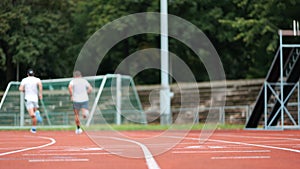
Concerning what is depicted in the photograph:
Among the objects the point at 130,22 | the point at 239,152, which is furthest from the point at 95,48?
the point at 239,152

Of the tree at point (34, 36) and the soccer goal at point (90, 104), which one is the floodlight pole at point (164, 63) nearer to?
the soccer goal at point (90, 104)

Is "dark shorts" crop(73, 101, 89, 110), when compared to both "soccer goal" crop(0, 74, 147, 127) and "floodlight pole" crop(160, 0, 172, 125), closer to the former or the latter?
"soccer goal" crop(0, 74, 147, 127)

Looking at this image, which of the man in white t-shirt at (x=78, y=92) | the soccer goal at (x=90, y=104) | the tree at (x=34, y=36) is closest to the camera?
the man in white t-shirt at (x=78, y=92)

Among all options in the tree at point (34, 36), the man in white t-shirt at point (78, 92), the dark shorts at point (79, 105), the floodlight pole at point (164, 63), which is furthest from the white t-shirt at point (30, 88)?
the tree at point (34, 36)

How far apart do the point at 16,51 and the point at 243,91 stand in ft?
49.7

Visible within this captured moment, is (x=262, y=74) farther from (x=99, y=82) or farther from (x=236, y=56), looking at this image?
(x=99, y=82)

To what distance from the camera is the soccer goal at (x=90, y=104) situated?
112 ft

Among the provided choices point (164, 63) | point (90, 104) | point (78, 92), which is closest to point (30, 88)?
point (78, 92)

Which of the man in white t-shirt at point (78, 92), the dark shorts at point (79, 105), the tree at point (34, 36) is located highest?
the tree at point (34, 36)

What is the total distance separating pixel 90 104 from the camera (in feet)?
113

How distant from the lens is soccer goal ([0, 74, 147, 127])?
34.1m

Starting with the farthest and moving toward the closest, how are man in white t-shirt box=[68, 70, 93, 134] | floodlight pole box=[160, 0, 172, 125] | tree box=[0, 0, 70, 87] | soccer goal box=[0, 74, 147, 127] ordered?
tree box=[0, 0, 70, 87] → floodlight pole box=[160, 0, 172, 125] → soccer goal box=[0, 74, 147, 127] → man in white t-shirt box=[68, 70, 93, 134]

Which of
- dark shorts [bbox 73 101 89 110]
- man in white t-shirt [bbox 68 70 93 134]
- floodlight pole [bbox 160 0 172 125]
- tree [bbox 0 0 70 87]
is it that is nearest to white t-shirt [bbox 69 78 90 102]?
man in white t-shirt [bbox 68 70 93 134]

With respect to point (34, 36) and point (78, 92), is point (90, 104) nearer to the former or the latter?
point (78, 92)
